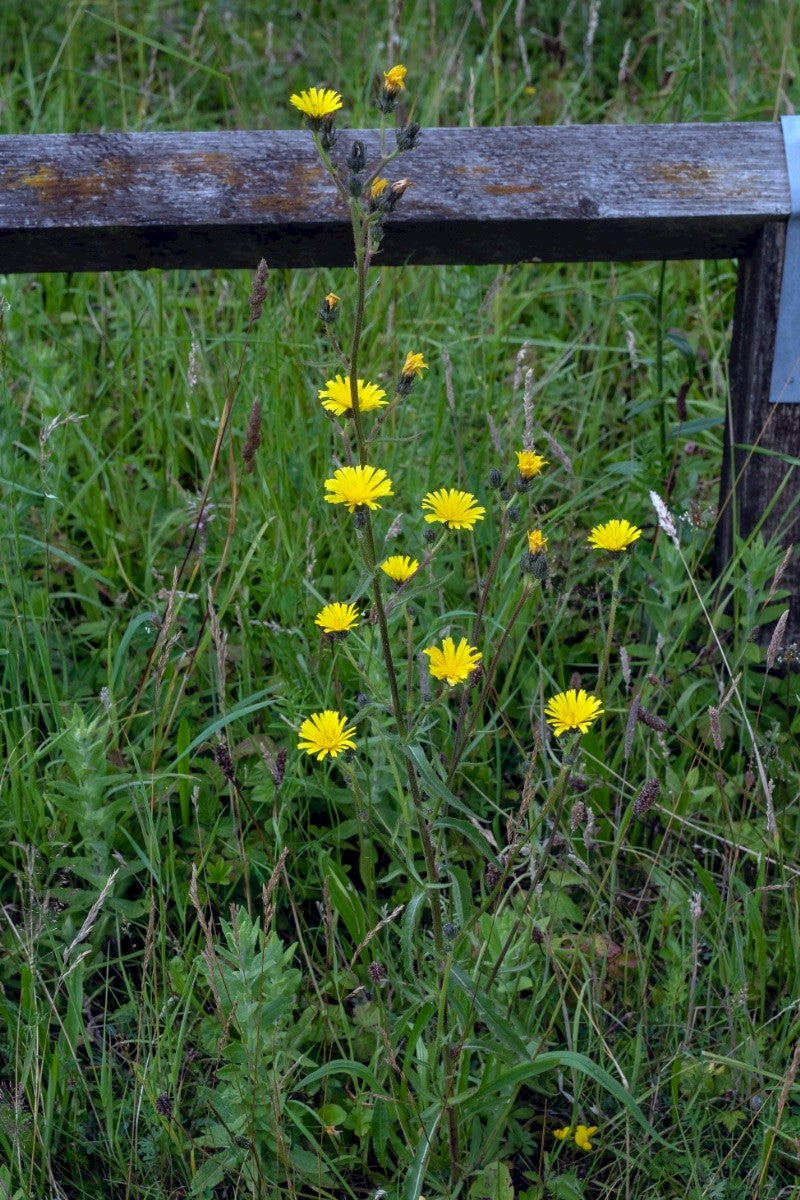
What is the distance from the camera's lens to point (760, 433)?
6.79 feet

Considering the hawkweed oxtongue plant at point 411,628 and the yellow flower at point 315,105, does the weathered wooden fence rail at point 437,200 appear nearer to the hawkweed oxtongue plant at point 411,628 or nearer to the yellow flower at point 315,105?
the hawkweed oxtongue plant at point 411,628

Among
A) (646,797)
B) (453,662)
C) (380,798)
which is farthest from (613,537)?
(380,798)

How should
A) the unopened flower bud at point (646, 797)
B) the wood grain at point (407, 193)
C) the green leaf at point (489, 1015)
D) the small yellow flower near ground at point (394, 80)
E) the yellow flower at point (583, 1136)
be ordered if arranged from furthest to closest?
the wood grain at point (407, 193)
the yellow flower at point (583, 1136)
the unopened flower bud at point (646, 797)
the green leaf at point (489, 1015)
the small yellow flower near ground at point (394, 80)

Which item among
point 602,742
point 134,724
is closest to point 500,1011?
point 602,742

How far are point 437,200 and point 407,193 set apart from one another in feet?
0.16

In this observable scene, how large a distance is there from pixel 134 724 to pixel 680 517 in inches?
41.4

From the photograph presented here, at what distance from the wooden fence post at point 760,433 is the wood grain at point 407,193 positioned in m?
0.08

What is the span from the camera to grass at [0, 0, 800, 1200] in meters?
1.52

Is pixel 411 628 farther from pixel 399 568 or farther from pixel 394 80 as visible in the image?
pixel 394 80

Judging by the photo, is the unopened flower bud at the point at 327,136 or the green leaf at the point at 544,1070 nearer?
the unopened flower bud at the point at 327,136

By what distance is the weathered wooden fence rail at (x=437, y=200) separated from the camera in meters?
1.93

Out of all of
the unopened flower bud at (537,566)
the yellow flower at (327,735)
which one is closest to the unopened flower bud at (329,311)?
the unopened flower bud at (537,566)

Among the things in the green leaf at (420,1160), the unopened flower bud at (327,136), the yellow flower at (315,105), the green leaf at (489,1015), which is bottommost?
the green leaf at (420,1160)

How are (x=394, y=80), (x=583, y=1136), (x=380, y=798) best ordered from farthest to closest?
(x=380, y=798)
(x=583, y=1136)
(x=394, y=80)
